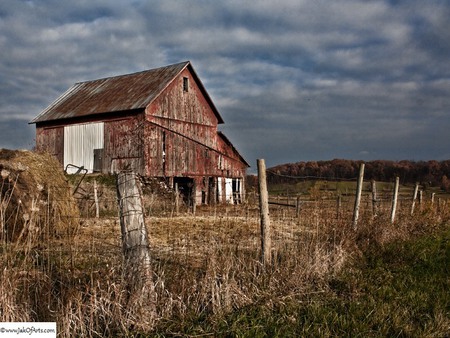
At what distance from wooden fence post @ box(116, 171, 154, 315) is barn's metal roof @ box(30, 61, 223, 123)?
1994 cm

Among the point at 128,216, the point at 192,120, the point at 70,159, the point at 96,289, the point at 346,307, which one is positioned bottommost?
the point at 346,307

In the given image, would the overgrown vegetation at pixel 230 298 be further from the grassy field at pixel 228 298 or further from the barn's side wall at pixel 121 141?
the barn's side wall at pixel 121 141

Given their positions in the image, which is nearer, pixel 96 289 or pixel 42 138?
pixel 96 289

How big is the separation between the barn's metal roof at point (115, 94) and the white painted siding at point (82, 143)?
0.79 m

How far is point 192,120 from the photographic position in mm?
28422

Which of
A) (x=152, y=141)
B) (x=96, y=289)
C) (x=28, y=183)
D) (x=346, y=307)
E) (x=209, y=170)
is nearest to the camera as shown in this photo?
(x=96, y=289)

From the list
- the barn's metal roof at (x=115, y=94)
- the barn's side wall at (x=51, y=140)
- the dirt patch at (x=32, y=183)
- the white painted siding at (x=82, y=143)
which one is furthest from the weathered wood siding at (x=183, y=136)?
the dirt patch at (x=32, y=183)

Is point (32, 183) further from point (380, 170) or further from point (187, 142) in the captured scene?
point (380, 170)

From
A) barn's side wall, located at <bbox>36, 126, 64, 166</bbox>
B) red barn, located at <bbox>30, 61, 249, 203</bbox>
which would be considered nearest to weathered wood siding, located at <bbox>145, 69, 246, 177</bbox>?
red barn, located at <bbox>30, 61, 249, 203</bbox>

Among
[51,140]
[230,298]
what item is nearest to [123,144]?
[51,140]

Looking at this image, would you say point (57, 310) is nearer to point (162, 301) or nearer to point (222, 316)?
point (162, 301)

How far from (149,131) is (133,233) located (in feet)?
65.6

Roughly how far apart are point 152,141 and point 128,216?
19.9 meters

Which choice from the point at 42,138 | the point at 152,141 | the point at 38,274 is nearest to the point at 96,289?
the point at 38,274
